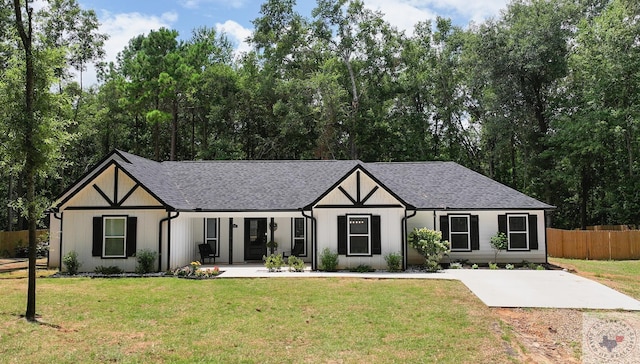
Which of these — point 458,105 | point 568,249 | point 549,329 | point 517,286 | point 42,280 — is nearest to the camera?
point 549,329

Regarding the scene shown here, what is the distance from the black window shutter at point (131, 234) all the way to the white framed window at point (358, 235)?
7978 millimetres

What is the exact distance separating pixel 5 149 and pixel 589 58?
1290 inches

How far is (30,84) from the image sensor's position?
34.0 feet

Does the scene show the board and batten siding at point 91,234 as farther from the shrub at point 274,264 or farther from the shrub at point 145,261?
the shrub at point 274,264

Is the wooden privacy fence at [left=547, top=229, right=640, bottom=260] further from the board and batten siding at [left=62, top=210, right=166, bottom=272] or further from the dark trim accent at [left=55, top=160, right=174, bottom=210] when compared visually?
the board and batten siding at [left=62, top=210, right=166, bottom=272]

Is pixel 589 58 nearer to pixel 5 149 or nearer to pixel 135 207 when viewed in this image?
pixel 135 207

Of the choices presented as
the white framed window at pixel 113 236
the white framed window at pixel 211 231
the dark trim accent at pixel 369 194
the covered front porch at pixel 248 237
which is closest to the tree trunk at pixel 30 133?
the white framed window at pixel 113 236

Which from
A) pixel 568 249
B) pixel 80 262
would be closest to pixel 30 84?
pixel 80 262

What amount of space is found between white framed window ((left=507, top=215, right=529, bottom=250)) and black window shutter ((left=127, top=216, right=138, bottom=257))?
14.9m

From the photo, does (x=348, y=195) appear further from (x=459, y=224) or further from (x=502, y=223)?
(x=502, y=223)

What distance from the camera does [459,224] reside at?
19.9m

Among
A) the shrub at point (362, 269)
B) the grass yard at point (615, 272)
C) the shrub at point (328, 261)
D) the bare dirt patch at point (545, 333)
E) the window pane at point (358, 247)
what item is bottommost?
the bare dirt patch at point (545, 333)

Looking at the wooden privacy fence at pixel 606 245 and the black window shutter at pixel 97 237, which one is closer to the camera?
the black window shutter at pixel 97 237

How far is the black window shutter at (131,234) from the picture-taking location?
57.6ft
